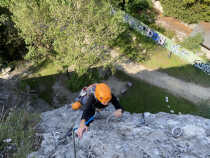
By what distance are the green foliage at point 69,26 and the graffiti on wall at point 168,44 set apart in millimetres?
7627

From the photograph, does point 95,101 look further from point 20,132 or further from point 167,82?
point 167,82

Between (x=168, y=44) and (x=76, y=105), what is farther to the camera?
(x=168, y=44)

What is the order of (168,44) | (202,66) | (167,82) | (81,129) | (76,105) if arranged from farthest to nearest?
(168,44) < (202,66) < (167,82) < (76,105) < (81,129)

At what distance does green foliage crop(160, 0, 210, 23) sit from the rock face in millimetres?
16352

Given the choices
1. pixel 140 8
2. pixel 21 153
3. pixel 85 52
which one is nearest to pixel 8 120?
pixel 21 153

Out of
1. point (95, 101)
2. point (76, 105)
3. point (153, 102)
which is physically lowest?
point (153, 102)

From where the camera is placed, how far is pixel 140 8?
73.3 ft

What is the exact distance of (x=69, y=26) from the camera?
11.5 meters

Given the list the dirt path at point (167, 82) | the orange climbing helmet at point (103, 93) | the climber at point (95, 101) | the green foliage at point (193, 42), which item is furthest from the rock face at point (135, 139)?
the green foliage at point (193, 42)

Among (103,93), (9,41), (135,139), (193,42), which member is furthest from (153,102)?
(9,41)

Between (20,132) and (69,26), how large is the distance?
7103mm

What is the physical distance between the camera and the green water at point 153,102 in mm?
15180

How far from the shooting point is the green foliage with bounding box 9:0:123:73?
11.6 metres

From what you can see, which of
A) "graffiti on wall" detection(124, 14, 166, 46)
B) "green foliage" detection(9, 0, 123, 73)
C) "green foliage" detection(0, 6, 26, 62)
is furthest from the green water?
"green foliage" detection(0, 6, 26, 62)
